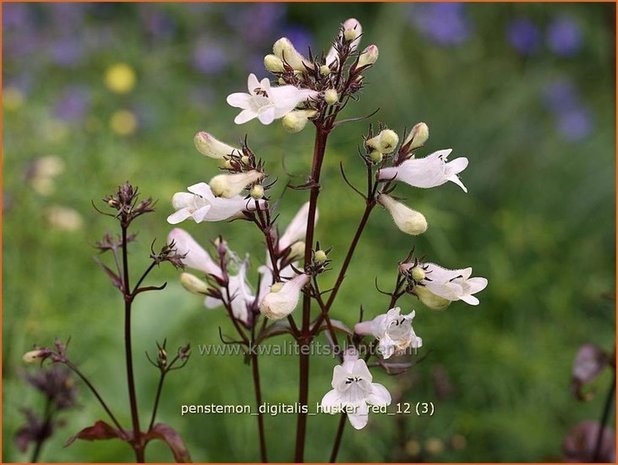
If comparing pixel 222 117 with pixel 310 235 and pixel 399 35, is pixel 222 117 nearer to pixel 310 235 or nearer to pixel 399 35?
pixel 399 35

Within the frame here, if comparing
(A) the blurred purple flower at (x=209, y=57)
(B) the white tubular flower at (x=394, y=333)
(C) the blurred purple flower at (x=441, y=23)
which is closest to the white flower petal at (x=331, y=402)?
(B) the white tubular flower at (x=394, y=333)

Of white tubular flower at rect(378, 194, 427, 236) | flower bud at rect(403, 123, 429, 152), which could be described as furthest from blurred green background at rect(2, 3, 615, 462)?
flower bud at rect(403, 123, 429, 152)

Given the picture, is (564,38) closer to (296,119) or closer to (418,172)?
(418,172)

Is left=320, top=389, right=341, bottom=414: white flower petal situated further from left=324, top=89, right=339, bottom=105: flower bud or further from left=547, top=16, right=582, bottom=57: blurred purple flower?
left=547, top=16, right=582, bottom=57: blurred purple flower

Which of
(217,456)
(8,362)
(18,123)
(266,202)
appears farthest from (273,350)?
(18,123)

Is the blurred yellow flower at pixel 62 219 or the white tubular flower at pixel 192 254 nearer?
the white tubular flower at pixel 192 254

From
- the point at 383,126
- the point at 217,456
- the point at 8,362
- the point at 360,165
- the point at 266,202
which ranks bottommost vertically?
the point at 217,456

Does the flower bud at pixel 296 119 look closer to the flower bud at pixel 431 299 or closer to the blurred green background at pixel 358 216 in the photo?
the flower bud at pixel 431 299
